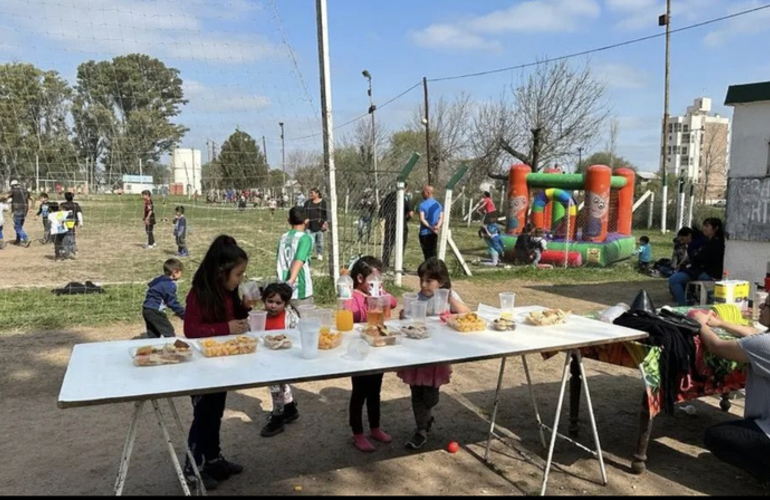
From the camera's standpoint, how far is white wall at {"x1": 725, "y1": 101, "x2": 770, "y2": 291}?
25.7ft

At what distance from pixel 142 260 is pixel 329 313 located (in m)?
11.8

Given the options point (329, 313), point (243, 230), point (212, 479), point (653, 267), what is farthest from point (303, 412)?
point (243, 230)

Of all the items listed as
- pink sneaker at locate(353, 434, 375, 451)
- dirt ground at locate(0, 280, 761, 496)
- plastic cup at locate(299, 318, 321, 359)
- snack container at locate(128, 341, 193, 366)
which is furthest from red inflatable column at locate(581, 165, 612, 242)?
snack container at locate(128, 341, 193, 366)

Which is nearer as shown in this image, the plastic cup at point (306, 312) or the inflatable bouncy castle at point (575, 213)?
the plastic cup at point (306, 312)

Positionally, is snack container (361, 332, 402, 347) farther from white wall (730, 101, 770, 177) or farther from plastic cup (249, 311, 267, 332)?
white wall (730, 101, 770, 177)

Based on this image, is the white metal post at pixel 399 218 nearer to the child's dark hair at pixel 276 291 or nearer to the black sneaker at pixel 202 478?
the child's dark hair at pixel 276 291

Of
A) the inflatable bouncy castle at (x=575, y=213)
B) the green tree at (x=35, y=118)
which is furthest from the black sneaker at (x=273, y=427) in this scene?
the inflatable bouncy castle at (x=575, y=213)

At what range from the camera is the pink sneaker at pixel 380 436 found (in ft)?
13.1

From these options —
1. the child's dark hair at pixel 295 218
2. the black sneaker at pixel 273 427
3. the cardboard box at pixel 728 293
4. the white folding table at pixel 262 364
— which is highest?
the child's dark hair at pixel 295 218

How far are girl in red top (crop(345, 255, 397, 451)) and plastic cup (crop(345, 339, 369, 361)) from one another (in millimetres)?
872

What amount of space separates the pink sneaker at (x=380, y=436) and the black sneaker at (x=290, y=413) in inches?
28.0

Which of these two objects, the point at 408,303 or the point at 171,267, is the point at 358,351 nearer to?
the point at 408,303

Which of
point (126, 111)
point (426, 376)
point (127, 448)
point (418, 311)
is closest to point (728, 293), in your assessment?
point (426, 376)

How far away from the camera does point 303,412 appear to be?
4.63 metres
